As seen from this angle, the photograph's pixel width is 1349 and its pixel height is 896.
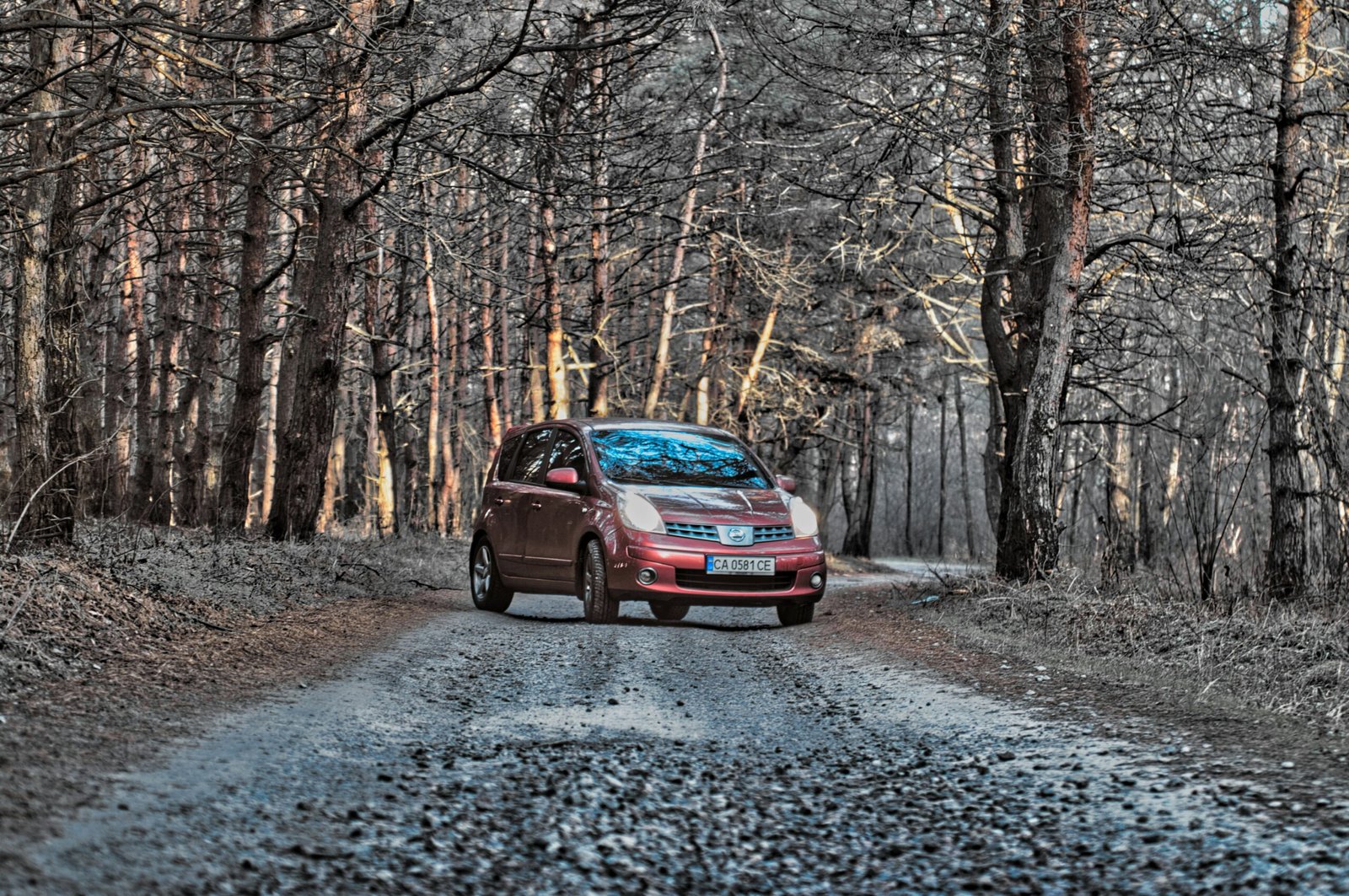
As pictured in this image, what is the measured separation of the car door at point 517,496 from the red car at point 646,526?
0.05 ft

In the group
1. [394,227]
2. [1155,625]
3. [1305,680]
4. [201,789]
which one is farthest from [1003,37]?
[394,227]

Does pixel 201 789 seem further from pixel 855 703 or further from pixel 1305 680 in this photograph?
pixel 1305 680

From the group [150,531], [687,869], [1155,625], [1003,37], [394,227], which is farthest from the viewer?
[394,227]

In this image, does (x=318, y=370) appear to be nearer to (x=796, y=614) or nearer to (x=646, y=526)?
(x=646, y=526)

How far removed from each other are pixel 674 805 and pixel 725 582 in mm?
6555

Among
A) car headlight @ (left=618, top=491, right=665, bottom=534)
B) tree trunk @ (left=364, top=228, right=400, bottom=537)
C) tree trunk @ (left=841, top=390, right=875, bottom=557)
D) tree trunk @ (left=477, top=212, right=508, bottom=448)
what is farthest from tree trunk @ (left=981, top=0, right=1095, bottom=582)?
tree trunk @ (left=841, top=390, right=875, bottom=557)

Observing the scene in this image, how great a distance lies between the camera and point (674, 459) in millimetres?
12250

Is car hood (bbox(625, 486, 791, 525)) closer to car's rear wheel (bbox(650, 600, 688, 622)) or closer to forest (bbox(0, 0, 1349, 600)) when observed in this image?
car's rear wheel (bbox(650, 600, 688, 622))

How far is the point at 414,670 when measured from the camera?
798 cm

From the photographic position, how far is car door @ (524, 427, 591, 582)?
11.9m

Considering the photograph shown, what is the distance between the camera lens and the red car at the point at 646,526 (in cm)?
1112

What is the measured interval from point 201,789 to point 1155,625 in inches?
306

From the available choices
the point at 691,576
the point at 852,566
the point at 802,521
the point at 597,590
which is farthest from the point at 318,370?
the point at 852,566

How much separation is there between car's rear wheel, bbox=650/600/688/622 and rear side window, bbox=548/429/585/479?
1549 mm
